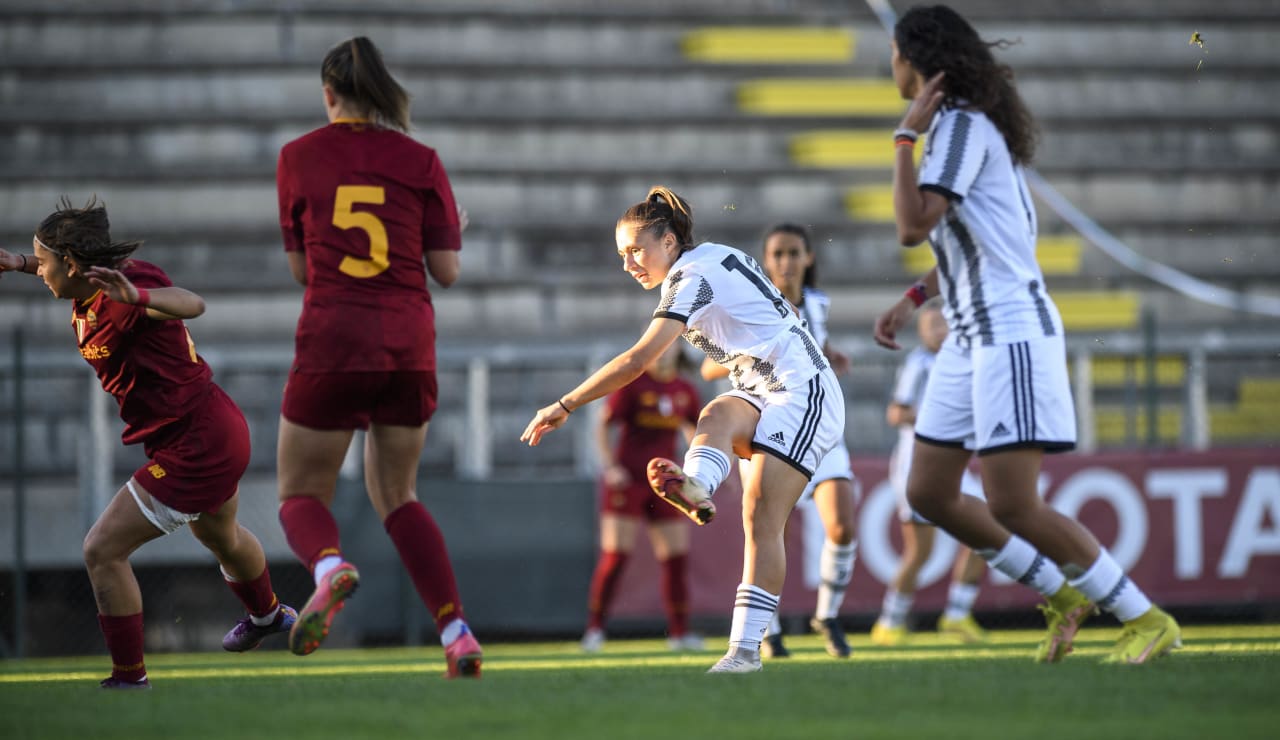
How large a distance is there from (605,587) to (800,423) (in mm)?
4996

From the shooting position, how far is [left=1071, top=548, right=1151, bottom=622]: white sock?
17.1 feet

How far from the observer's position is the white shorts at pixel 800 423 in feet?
Answer: 17.7

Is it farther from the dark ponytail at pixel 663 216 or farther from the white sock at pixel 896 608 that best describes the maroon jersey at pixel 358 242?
the white sock at pixel 896 608

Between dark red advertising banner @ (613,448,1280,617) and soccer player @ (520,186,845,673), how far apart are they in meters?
5.46

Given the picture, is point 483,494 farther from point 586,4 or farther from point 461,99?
point 586,4

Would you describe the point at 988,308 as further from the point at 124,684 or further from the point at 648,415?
the point at 648,415

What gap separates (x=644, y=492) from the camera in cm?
1037

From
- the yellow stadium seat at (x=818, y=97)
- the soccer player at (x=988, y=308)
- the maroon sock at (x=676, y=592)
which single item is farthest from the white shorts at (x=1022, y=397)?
the yellow stadium seat at (x=818, y=97)

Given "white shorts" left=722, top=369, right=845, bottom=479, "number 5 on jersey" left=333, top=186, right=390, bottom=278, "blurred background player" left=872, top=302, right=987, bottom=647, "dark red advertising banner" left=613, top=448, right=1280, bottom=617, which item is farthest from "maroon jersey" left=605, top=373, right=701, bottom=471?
"number 5 on jersey" left=333, top=186, right=390, bottom=278

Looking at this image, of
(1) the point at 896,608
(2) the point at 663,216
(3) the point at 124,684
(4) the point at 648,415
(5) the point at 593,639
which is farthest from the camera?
(4) the point at 648,415

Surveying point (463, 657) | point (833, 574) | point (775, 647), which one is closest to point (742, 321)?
point (463, 657)

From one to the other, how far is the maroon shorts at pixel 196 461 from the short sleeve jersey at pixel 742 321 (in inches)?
61.9

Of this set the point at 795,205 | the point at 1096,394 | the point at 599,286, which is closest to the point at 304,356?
the point at 1096,394

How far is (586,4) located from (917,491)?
40.8ft
